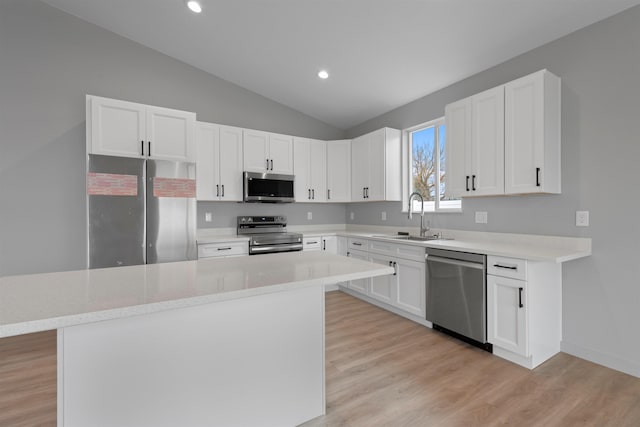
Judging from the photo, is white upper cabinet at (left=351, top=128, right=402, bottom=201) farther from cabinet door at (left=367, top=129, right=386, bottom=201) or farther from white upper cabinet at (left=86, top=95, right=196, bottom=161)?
white upper cabinet at (left=86, top=95, right=196, bottom=161)

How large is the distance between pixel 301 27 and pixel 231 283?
2807 mm

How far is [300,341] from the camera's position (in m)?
1.57

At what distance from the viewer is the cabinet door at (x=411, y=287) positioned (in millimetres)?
3053

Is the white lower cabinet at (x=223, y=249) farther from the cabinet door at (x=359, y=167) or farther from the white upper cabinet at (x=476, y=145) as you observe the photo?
the white upper cabinet at (x=476, y=145)

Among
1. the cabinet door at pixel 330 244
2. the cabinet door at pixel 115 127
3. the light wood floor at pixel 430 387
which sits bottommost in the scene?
the light wood floor at pixel 430 387

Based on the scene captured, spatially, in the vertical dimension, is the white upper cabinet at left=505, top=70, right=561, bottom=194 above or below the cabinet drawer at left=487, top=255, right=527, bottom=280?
above

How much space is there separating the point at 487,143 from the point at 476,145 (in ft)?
0.35

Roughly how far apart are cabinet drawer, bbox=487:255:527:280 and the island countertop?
141cm

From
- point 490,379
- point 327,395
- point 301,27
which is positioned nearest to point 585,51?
point 301,27

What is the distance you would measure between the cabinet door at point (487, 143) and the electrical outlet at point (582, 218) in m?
0.61

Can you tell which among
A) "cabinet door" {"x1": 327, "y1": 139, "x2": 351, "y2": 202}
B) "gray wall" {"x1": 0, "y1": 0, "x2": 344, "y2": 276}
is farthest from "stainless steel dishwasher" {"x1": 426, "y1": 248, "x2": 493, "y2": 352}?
"gray wall" {"x1": 0, "y1": 0, "x2": 344, "y2": 276}

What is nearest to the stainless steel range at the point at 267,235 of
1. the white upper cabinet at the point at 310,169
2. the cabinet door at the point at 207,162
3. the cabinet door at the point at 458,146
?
the white upper cabinet at the point at 310,169

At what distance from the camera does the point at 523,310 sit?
2209 mm

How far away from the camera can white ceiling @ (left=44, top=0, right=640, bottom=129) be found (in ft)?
7.85
